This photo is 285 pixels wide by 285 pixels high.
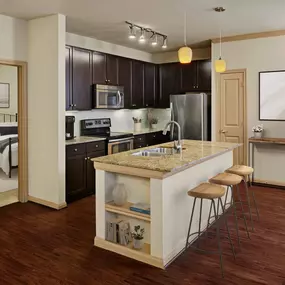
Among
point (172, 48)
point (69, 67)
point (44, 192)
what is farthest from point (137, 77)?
point (44, 192)

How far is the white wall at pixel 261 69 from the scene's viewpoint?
542 centimetres

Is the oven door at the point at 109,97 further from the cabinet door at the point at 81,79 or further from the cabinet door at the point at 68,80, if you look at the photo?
A: the cabinet door at the point at 68,80

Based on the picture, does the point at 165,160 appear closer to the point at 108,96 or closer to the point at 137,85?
the point at 108,96

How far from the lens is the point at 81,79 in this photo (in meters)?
5.29

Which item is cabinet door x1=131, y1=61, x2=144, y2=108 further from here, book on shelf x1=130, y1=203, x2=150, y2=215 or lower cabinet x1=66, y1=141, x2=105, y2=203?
book on shelf x1=130, y1=203, x2=150, y2=215

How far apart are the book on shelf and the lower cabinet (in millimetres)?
1802

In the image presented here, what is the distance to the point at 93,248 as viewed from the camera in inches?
128

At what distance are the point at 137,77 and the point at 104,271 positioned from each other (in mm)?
4617

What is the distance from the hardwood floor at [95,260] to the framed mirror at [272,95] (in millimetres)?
2109

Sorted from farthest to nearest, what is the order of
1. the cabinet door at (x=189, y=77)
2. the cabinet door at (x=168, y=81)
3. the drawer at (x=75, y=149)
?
the cabinet door at (x=168, y=81), the cabinet door at (x=189, y=77), the drawer at (x=75, y=149)

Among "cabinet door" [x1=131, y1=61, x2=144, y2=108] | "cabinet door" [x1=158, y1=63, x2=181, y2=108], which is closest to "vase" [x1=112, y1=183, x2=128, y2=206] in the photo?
"cabinet door" [x1=131, y1=61, x2=144, y2=108]

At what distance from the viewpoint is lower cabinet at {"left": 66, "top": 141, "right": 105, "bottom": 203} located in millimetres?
4680

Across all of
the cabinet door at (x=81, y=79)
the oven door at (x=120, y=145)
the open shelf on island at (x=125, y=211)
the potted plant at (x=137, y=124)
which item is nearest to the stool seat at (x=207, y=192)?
the open shelf on island at (x=125, y=211)

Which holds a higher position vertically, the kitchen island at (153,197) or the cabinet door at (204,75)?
the cabinet door at (204,75)
